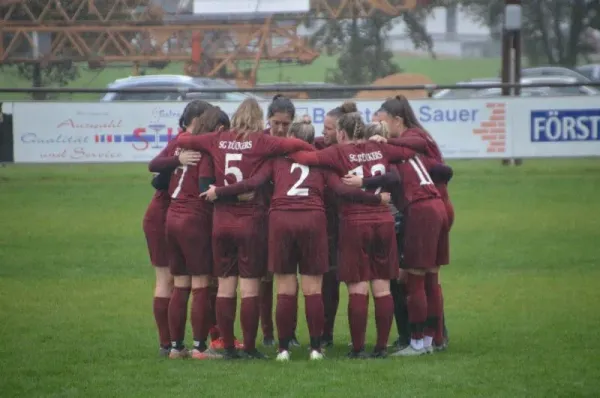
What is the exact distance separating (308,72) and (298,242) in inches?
1103

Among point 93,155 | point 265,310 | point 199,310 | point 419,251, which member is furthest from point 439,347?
point 93,155

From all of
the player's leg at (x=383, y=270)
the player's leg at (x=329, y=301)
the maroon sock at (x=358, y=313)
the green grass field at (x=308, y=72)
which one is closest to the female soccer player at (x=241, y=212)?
the maroon sock at (x=358, y=313)

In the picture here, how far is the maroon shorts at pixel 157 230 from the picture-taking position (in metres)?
9.90

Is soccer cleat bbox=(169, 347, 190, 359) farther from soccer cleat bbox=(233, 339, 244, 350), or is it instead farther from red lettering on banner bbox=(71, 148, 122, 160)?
red lettering on banner bbox=(71, 148, 122, 160)

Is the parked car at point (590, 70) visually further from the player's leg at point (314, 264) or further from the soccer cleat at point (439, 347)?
the player's leg at point (314, 264)

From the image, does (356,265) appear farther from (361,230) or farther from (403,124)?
(403,124)

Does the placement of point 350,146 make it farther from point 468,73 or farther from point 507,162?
point 468,73

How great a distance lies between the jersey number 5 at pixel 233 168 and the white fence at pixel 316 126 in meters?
13.2

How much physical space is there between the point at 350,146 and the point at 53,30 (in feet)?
81.8

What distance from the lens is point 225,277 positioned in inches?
378

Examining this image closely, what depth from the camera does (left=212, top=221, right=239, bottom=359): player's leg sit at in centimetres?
946

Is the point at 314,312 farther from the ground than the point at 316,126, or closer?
closer

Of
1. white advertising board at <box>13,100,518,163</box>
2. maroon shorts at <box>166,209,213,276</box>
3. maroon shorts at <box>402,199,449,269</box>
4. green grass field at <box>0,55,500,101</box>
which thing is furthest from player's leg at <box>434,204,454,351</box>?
green grass field at <box>0,55,500,101</box>

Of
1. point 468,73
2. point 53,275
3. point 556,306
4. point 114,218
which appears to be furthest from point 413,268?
point 468,73
